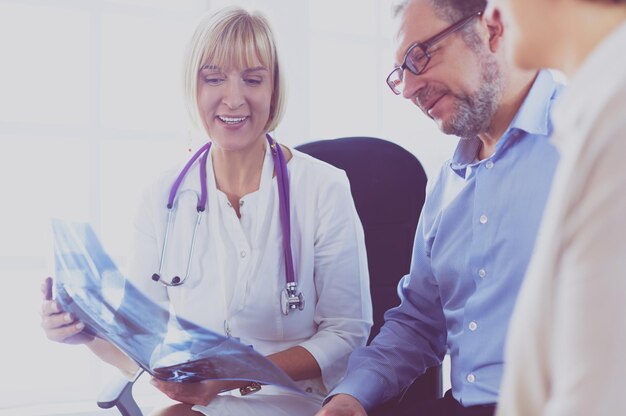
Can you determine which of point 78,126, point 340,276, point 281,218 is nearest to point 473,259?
point 340,276

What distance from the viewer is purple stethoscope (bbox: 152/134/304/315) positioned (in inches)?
63.4

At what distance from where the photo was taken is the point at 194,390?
1.47 m

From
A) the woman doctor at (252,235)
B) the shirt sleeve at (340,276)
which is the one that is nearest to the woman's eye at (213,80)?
the woman doctor at (252,235)

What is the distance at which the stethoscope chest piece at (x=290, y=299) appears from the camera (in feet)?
5.25

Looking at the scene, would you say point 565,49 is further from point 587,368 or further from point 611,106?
point 587,368

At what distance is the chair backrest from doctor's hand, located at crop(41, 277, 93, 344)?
0.70 metres

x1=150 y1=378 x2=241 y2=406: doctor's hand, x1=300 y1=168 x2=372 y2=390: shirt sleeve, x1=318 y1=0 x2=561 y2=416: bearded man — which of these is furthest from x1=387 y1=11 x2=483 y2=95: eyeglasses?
x1=150 y1=378 x2=241 y2=406: doctor's hand

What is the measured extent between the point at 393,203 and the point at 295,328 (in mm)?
401

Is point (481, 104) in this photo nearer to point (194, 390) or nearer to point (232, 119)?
point (232, 119)

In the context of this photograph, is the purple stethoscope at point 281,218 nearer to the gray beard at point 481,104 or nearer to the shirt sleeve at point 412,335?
the shirt sleeve at point 412,335

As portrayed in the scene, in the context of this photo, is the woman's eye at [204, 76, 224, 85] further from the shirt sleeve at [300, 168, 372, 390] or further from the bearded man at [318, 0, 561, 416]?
the bearded man at [318, 0, 561, 416]

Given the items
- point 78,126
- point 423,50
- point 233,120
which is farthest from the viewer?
point 78,126

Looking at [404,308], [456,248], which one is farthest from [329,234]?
[456,248]

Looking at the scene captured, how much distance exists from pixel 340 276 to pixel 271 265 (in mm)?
150
